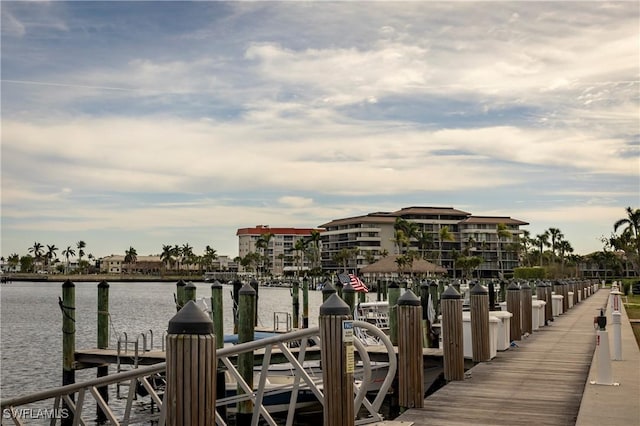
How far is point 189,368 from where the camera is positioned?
224 inches

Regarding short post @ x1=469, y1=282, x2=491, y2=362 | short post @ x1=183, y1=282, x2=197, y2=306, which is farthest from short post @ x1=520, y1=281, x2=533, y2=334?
short post @ x1=183, y1=282, x2=197, y2=306

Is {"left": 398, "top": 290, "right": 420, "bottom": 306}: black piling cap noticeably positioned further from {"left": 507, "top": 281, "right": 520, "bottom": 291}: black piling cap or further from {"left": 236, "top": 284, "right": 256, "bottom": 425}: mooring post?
{"left": 507, "top": 281, "right": 520, "bottom": 291}: black piling cap

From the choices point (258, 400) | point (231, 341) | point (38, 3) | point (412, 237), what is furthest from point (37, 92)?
point (412, 237)

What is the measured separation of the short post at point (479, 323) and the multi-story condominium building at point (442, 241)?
14794cm

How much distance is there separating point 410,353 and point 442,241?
155964 mm

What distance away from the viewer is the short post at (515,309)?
1869cm

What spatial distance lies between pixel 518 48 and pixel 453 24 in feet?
10.1

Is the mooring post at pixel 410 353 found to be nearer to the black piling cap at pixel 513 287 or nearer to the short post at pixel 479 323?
the short post at pixel 479 323

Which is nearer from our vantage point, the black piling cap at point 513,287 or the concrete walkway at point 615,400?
the concrete walkway at point 615,400

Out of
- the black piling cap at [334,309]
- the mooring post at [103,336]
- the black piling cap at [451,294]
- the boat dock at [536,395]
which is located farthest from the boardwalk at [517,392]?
the mooring post at [103,336]

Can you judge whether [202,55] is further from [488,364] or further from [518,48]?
[488,364]

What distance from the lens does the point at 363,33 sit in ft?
90.8

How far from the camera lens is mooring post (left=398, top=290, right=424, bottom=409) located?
9953 millimetres

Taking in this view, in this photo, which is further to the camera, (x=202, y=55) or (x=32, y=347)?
(x=32, y=347)
